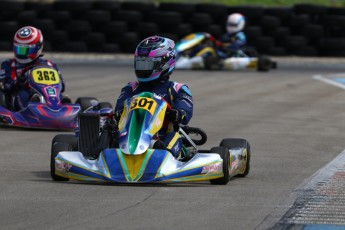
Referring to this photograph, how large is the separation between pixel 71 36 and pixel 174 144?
1616 centimetres

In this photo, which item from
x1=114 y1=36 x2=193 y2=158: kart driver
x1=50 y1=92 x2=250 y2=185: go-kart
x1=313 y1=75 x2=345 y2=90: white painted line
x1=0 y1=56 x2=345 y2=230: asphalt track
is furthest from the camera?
x1=313 y1=75 x2=345 y2=90: white painted line

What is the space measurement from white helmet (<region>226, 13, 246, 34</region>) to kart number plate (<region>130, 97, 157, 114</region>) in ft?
47.9

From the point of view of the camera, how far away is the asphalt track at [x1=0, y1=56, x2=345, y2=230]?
6.33 meters

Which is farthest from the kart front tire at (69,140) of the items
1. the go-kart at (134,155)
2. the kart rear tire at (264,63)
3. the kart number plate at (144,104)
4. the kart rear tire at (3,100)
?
the kart rear tire at (264,63)

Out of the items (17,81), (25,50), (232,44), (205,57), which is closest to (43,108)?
(17,81)

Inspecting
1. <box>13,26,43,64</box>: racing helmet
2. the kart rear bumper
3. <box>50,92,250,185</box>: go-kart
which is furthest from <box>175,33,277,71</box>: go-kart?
<box>50,92,250,185</box>: go-kart

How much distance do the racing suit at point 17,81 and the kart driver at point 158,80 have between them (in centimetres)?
407

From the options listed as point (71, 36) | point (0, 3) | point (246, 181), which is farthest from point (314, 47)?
point (246, 181)

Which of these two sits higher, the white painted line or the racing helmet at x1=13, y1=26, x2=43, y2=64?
the racing helmet at x1=13, y1=26, x2=43, y2=64

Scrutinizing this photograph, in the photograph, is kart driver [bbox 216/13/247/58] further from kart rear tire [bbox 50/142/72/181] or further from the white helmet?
kart rear tire [bbox 50/142/72/181]

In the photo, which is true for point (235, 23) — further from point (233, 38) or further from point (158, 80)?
point (158, 80)

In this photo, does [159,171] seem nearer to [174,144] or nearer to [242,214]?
[174,144]

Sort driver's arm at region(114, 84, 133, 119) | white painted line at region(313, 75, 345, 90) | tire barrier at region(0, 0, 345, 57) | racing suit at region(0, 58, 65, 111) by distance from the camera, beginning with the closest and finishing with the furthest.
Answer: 1. driver's arm at region(114, 84, 133, 119)
2. racing suit at region(0, 58, 65, 111)
3. white painted line at region(313, 75, 345, 90)
4. tire barrier at region(0, 0, 345, 57)

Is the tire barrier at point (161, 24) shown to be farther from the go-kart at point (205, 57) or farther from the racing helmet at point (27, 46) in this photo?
the racing helmet at point (27, 46)
